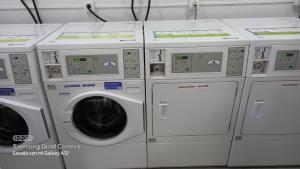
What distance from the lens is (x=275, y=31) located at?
143 cm

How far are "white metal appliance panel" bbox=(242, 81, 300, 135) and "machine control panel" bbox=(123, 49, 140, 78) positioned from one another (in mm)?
688

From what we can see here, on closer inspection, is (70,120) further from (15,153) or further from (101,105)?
(15,153)

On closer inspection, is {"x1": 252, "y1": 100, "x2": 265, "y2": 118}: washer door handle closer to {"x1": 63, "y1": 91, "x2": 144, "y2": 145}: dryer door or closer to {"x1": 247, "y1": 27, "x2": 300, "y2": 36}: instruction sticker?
{"x1": 247, "y1": 27, "x2": 300, "y2": 36}: instruction sticker

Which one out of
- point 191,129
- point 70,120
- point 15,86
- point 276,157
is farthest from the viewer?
point 276,157

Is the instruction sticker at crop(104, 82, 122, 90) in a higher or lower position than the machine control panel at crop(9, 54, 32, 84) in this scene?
lower

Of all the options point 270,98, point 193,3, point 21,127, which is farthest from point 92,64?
point 270,98

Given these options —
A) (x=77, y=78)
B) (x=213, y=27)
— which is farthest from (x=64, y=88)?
(x=213, y=27)

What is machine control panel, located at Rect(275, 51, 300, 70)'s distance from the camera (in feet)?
4.34

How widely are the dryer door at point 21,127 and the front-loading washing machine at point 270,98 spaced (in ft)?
4.07

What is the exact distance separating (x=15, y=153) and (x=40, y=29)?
2.74 ft

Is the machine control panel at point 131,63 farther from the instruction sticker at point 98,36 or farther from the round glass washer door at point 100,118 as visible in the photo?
the round glass washer door at point 100,118

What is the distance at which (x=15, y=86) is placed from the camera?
4.37 feet

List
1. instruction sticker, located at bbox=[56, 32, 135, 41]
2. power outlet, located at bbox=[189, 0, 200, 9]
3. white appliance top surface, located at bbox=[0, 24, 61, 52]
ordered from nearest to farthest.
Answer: white appliance top surface, located at bbox=[0, 24, 61, 52] → instruction sticker, located at bbox=[56, 32, 135, 41] → power outlet, located at bbox=[189, 0, 200, 9]

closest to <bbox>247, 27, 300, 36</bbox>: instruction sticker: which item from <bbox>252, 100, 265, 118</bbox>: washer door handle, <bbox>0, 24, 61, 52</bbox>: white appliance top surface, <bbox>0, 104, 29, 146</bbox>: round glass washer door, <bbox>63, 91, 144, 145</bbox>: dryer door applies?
<bbox>252, 100, 265, 118</bbox>: washer door handle
